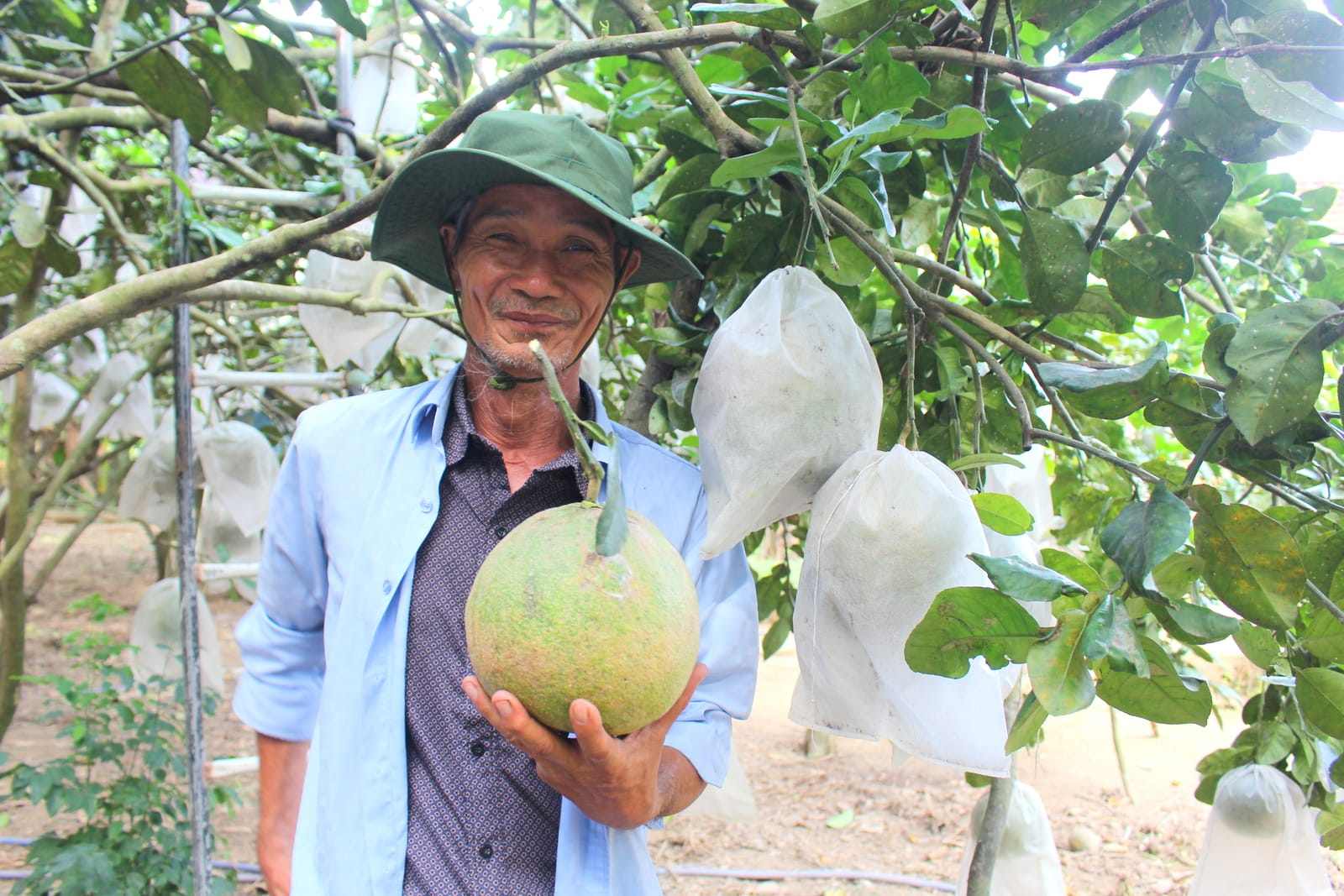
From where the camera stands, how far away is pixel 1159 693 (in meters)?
0.88

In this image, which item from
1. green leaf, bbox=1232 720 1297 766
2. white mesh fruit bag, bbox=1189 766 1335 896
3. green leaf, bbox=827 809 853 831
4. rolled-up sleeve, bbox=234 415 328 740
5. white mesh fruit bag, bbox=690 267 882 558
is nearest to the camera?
white mesh fruit bag, bbox=690 267 882 558

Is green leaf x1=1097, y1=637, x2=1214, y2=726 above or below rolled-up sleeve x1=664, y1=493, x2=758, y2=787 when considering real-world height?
above

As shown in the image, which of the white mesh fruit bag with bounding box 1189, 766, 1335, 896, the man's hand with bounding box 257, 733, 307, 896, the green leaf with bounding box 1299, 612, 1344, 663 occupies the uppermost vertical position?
the green leaf with bounding box 1299, 612, 1344, 663

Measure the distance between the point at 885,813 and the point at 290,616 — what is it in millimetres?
3761

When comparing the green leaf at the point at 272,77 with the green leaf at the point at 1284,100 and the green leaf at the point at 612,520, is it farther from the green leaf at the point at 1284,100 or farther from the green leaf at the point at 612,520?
the green leaf at the point at 1284,100

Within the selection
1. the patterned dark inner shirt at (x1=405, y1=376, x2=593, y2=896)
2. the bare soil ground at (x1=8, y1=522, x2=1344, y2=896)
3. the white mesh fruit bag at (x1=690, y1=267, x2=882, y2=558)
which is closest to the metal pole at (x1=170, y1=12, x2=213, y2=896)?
the patterned dark inner shirt at (x1=405, y1=376, x2=593, y2=896)

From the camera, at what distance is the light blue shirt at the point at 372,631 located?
128cm

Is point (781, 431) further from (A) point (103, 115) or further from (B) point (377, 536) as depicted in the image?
(A) point (103, 115)

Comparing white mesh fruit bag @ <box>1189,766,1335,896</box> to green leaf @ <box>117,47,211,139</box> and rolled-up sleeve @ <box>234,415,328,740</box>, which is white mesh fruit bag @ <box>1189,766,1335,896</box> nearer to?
rolled-up sleeve @ <box>234,415,328,740</box>

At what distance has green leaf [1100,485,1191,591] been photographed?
2.65 ft

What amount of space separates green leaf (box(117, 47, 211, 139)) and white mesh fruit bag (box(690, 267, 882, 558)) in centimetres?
122

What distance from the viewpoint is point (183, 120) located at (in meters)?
1.81

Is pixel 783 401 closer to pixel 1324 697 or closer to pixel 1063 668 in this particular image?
pixel 1063 668

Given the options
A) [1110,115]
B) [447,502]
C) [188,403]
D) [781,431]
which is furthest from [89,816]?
[1110,115]
